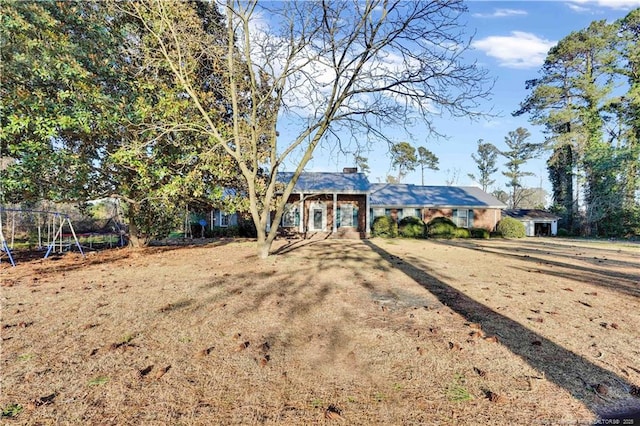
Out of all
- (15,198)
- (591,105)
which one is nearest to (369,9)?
(15,198)

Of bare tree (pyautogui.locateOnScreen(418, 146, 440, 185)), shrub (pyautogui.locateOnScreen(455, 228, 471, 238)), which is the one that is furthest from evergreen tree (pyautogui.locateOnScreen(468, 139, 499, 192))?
shrub (pyautogui.locateOnScreen(455, 228, 471, 238))

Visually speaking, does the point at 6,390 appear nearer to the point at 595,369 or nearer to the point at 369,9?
the point at 595,369

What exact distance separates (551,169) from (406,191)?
776 inches

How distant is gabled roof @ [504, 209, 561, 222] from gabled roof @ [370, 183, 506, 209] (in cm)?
741

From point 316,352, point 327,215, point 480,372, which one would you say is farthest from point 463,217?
point 316,352

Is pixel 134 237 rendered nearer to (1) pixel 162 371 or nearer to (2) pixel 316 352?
(1) pixel 162 371

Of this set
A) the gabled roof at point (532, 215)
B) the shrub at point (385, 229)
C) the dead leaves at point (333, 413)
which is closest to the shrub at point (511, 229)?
the shrub at point (385, 229)

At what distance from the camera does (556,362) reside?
3072 mm

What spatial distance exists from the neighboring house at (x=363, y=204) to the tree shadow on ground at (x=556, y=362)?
13.4 meters

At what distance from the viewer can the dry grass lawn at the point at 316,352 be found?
2352 millimetres

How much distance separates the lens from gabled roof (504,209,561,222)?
109 feet

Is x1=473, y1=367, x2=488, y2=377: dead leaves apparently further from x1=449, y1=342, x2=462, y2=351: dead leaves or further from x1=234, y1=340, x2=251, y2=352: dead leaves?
x1=234, y1=340, x2=251, y2=352: dead leaves

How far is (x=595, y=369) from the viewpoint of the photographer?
116 inches

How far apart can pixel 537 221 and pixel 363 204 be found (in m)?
22.5
